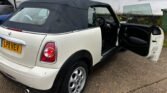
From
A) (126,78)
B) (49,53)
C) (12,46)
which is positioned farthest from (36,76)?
(126,78)

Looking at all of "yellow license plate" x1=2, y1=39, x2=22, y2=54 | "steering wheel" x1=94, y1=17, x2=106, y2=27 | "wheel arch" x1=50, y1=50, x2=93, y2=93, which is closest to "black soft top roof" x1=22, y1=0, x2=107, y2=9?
"steering wheel" x1=94, y1=17, x2=106, y2=27

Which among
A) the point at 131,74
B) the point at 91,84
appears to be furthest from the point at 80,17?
the point at 131,74

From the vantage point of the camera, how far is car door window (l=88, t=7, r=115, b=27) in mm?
3947

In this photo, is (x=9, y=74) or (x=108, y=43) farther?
(x=108, y=43)

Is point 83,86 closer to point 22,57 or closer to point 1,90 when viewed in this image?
point 22,57

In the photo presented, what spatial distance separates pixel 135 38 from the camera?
4.57m

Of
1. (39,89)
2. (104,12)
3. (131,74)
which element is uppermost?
(104,12)

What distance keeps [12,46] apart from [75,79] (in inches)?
42.1

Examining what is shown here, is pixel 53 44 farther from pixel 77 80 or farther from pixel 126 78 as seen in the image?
pixel 126 78

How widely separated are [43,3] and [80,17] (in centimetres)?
63

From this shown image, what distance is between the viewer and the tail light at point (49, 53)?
9.58 feet

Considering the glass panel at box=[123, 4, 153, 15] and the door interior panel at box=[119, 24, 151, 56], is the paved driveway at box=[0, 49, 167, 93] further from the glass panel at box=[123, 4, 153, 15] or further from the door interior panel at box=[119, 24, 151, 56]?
the glass panel at box=[123, 4, 153, 15]

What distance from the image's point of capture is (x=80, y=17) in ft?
11.7

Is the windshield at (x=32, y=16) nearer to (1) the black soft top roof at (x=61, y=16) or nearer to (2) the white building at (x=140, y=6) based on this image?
(1) the black soft top roof at (x=61, y=16)
